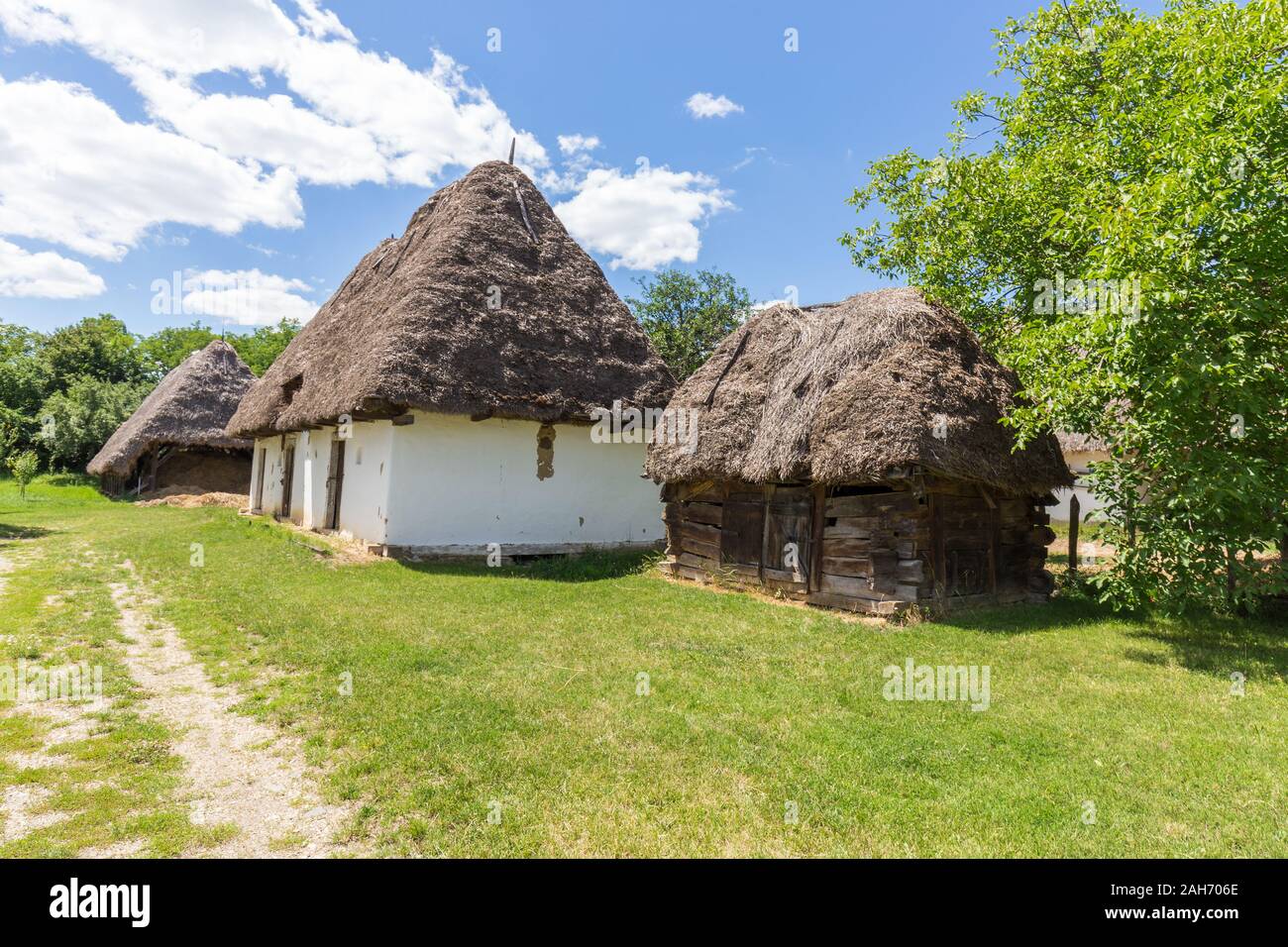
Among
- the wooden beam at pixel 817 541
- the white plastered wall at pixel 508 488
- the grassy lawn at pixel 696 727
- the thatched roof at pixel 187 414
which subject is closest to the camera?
the grassy lawn at pixel 696 727

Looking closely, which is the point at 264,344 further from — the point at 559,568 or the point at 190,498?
the point at 559,568

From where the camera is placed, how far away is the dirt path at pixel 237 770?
3.28 metres

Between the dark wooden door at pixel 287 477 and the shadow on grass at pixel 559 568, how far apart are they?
347 inches

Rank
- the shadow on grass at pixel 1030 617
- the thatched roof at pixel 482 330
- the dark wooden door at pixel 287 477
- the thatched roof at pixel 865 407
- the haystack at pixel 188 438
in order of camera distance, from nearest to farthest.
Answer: the shadow on grass at pixel 1030 617 < the thatched roof at pixel 865 407 < the thatched roof at pixel 482 330 < the dark wooden door at pixel 287 477 < the haystack at pixel 188 438

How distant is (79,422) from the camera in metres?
33.5

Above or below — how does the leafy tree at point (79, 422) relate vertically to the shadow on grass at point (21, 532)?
above

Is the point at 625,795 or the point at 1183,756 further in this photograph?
the point at 1183,756

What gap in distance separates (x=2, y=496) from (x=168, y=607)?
23.4m

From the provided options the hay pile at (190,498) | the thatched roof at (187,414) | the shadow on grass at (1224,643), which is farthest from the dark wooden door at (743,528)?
the thatched roof at (187,414)

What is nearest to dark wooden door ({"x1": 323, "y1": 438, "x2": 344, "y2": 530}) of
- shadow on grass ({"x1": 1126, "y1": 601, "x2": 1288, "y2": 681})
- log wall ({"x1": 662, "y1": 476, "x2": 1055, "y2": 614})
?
log wall ({"x1": 662, "y1": 476, "x2": 1055, "y2": 614})

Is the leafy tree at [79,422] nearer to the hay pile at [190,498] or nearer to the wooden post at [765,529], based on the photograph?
the hay pile at [190,498]
